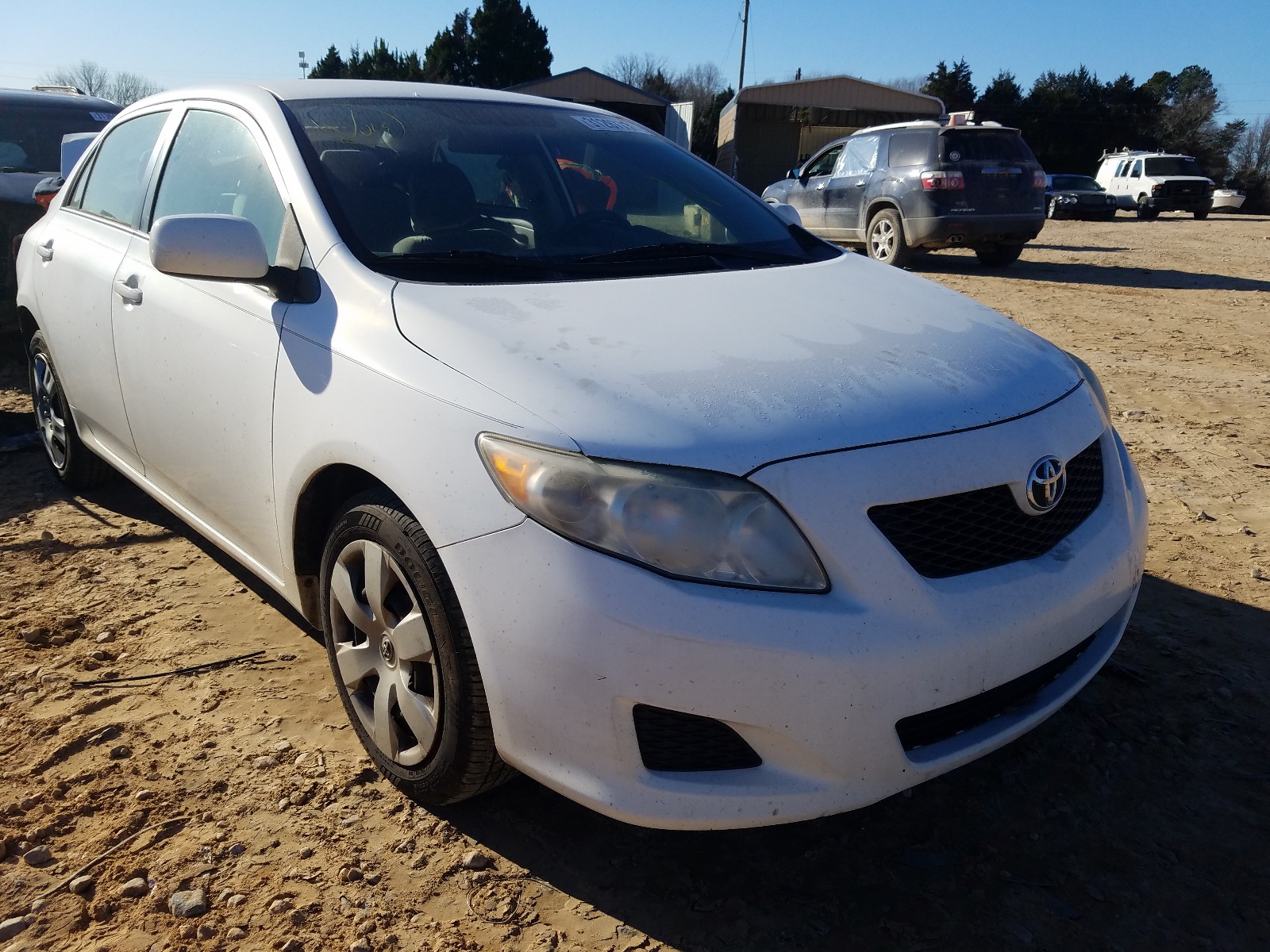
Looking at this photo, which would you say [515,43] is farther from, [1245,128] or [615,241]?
[615,241]

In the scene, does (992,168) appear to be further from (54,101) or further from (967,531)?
(967,531)

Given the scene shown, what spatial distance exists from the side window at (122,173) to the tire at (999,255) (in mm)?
10507

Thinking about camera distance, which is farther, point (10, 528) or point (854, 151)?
point (854, 151)

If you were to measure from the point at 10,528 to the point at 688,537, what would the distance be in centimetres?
337

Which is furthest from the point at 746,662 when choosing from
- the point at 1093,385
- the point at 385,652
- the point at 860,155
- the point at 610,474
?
the point at 860,155

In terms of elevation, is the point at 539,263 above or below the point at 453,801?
above

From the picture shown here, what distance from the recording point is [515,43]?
2163 inches

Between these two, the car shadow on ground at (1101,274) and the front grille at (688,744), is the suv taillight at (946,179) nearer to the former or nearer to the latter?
the car shadow on ground at (1101,274)

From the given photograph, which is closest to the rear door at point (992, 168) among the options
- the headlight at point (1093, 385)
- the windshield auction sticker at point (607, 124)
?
the windshield auction sticker at point (607, 124)

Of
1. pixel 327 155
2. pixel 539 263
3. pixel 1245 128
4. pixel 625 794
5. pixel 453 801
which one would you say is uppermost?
pixel 1245 128

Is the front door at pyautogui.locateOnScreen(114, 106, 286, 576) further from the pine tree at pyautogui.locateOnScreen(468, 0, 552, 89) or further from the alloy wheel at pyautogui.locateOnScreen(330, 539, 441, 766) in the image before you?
the pine tree at pyautogui.locateOnScreen(468, 0, 552, 89)

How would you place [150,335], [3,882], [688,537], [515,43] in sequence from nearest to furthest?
[688,537] < [3,882] < [150,335] < [515,43]

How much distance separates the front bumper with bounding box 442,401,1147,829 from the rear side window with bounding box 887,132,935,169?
10161mm

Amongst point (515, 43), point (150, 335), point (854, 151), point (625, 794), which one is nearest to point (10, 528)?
point (150, 335)
